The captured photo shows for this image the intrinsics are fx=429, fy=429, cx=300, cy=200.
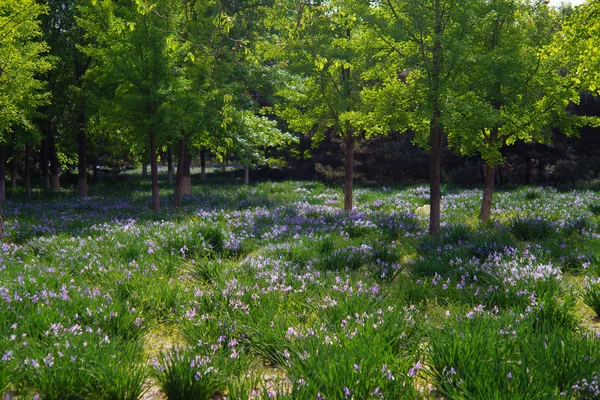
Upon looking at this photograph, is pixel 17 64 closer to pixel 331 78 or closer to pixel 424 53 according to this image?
pixel 331 78

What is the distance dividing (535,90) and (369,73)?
13.3 feet

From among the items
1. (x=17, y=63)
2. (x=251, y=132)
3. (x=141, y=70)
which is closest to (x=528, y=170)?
(x=251, y=132)

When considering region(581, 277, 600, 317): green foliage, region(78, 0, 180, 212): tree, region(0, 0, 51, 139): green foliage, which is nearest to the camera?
region(581, 277, 600, 317): green foliage

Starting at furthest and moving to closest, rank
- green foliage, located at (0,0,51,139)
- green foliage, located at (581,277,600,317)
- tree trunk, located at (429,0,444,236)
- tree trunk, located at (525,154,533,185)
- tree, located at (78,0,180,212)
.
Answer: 1. tree trunk, located at (525,154,533,185)
2. tree, located at (78,0,180,212)
3. green foliage, located at (0,0,51,139)
4. tree trunk, located at (429,0,444,236)
5. green foliage, located at (581,277,600,317)

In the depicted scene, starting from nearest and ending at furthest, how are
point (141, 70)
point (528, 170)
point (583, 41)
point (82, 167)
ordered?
point (583, 41) → point (141, 70) → point (82, 167) → point (528, 170)

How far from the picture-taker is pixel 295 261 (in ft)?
22.1

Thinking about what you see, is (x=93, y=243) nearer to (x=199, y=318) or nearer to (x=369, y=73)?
(x=199, y=318)

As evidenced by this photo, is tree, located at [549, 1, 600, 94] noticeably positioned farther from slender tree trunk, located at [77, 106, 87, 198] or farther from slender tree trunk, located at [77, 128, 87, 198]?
slender tree trunk, located at [77, 128, 87, 198]

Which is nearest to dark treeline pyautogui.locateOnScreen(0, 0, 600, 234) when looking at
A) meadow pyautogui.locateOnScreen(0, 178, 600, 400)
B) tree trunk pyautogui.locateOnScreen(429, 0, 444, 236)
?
tree trunk pyautogui.locateOnScreen(429, 0, 444, 236)

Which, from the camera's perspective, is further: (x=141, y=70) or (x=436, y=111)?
(x=141, y=70)

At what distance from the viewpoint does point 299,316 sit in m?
4.67

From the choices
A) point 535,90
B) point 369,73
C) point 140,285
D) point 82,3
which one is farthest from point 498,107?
point 82,3

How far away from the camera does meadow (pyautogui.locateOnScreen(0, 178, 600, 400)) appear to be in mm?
3119

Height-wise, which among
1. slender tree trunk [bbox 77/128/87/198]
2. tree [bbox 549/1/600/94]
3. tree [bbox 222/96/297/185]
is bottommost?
slender tree trunk [bbox 77/128/87/198]
